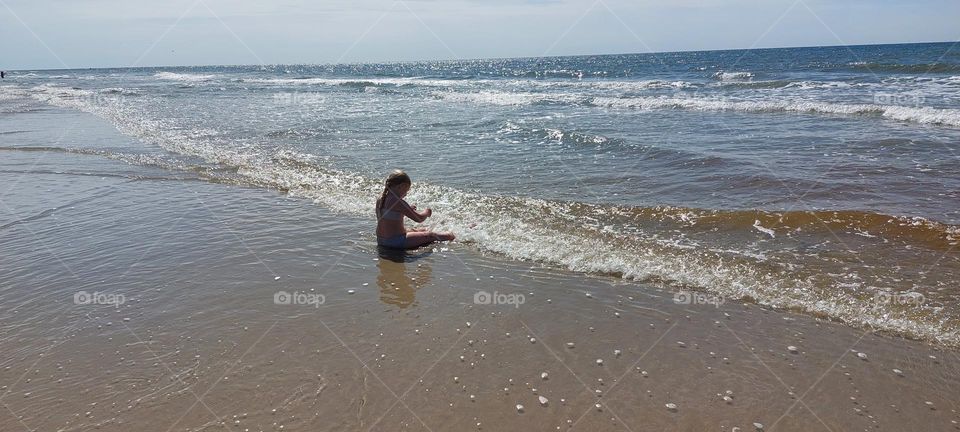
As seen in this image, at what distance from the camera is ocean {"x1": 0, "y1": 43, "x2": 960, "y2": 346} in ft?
20.0

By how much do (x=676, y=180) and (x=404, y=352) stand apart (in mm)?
7515

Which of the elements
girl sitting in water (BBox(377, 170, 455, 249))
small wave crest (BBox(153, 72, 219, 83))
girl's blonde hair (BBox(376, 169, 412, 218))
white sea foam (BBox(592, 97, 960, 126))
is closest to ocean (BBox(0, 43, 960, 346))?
white sea foam (BBox(592, 97, 960, 126))

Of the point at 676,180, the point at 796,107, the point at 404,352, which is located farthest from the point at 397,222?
the point at 796,107

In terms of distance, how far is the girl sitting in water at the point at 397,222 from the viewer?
23.3ft

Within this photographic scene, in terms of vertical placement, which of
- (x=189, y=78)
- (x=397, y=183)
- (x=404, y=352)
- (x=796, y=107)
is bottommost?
(x=404, y=352)

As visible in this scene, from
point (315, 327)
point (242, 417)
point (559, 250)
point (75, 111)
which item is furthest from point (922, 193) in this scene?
point (75, 111)

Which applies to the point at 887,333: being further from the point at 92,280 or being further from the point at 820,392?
the point at 92,280

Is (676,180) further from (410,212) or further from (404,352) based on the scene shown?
(404,352)

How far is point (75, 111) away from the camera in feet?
85.4

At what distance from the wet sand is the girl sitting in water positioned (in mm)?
253

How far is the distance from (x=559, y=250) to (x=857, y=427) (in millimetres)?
3660

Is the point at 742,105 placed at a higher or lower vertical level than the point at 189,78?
lower

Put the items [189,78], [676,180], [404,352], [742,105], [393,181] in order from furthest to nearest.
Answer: [189,78], [742,105], [676,180], [393,181], [404,352]

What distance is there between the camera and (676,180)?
10.6 meters
